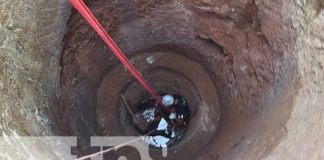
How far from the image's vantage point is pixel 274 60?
1.75 meters

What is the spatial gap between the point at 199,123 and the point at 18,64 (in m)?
1.33

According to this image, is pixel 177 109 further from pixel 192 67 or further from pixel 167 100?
pixel 192 67

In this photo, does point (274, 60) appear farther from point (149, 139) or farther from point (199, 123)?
point (149, 139)

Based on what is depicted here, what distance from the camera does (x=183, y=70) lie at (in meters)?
2.64

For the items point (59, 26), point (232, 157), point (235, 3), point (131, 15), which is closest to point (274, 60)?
point (235, 3)

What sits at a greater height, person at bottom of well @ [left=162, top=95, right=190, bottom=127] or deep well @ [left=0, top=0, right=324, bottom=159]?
deep well @ [left=0, top=0, right=324, bottom=159]

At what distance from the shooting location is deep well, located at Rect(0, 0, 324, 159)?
4.81 feet

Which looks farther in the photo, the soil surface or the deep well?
the soil surface

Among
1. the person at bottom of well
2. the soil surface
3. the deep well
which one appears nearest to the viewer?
the deep well

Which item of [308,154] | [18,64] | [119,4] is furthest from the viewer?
[119,4]

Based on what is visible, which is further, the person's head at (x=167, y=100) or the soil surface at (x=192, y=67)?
A: the person's head at (x=167, y=100)

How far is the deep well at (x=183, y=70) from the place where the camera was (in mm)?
1465

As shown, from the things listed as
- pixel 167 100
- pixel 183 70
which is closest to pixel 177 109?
pixel 167 100

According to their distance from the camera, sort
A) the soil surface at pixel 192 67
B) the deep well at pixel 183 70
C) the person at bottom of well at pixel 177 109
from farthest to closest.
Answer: the person at bottom of well at pixel 177 109
the soil surface at pixel 192 67
the deep well at pixel 183 70
